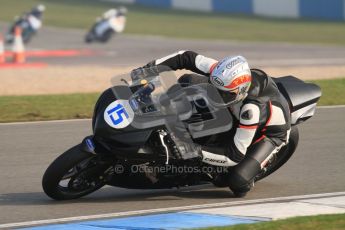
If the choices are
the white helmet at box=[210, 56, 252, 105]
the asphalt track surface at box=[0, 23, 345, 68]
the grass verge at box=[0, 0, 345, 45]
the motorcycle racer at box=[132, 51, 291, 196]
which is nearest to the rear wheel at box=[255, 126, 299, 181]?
the motorcycle racer at box=[132, 51, 291, 196]

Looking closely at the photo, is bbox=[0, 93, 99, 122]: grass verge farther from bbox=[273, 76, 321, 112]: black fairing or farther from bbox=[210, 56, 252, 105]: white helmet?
bbox=[210, 56, 252, 105]: white helmet

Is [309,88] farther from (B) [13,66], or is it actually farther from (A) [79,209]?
(B) [13,66]

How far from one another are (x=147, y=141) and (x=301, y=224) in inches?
56.8

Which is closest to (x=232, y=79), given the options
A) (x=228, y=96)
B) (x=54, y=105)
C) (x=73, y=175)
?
(x=228, y=96)

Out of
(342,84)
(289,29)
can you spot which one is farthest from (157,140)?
(289,29)

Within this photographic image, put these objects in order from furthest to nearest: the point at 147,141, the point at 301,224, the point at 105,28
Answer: the point at 105,28 < the point at 147,141 < the point at 301,224

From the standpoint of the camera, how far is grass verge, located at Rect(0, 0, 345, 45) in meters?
30.9

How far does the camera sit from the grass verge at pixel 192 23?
3089 cm

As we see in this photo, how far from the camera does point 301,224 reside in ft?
19.5

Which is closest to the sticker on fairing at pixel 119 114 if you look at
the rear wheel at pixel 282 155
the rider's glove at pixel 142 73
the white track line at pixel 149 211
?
the rider's glove at pixel 142 73

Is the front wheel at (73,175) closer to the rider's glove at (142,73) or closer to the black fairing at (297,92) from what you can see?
the rider's glove at (142,73)

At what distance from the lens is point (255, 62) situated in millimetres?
22688

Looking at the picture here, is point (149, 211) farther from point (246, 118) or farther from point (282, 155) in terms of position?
point (282, 155)

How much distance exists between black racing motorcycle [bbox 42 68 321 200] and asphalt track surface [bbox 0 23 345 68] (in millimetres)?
14601
